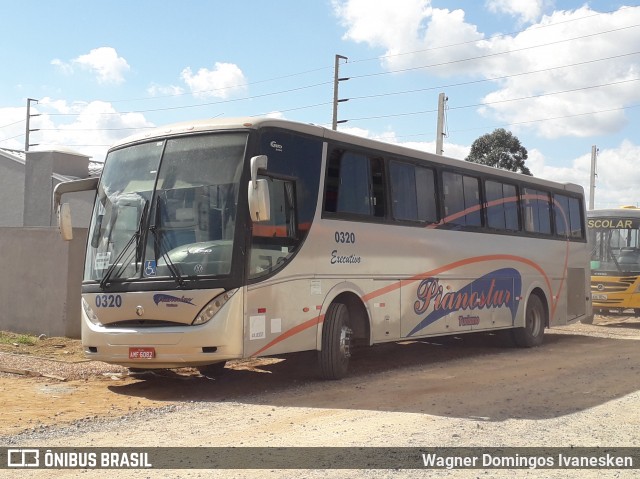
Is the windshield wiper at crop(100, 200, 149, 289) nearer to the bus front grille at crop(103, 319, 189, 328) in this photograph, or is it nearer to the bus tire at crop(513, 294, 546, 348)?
the bus front grille at crop(103, 319, 189, 328)

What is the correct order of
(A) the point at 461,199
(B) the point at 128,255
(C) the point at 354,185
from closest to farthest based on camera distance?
→ (B) the point at 128,255, (C) the point at 354,185, (A) the point at 461,199

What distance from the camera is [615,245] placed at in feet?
78.5

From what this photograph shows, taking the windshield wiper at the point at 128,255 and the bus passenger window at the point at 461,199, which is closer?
the windshield wiper at the point at 128,255

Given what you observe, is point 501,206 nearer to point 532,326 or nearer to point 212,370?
point 532,326

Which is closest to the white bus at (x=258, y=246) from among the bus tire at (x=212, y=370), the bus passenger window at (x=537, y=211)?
the bus tire at (x=212, y=370)

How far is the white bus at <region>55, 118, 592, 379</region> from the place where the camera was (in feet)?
31.6

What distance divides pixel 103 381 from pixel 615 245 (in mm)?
17298

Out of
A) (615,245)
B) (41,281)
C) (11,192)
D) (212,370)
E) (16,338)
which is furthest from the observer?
(11,192)

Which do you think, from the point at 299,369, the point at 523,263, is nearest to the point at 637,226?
the point at 523,263

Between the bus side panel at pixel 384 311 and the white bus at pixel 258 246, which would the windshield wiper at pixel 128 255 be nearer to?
the white bus at pixel 258 246

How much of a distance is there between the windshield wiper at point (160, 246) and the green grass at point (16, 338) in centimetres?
654

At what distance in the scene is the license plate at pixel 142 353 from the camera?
31.9 ft

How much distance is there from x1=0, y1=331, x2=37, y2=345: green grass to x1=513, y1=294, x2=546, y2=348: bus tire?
378 inches

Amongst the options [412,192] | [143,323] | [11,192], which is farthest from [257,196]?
[11,192]
